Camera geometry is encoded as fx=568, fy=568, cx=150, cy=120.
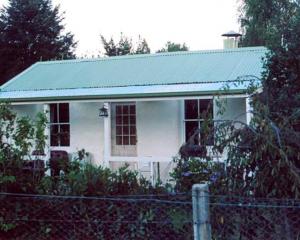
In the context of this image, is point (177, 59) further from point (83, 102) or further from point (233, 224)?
point (233, 224)

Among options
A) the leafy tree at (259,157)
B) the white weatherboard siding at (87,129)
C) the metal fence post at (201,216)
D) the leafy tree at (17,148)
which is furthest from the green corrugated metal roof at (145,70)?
the metal fence post at (201,216)

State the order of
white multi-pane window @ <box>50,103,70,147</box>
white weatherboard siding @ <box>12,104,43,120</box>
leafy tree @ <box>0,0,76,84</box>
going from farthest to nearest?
Answer: leafy tree @ <box>0,0,76,84</box> → white weatherboard siding @ <box>12,104,43,120</box> → white multi-pane window @ <box>50,103,70,147</box>

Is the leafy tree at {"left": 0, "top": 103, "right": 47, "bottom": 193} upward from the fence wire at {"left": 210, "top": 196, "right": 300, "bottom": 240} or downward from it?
upward

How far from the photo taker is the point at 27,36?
2727 centimetres

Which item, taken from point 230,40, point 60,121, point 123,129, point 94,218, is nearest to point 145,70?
point 123,129

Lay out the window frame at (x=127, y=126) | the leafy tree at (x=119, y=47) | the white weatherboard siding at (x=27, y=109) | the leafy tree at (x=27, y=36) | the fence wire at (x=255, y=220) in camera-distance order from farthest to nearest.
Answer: the leafy tree at (x=119, y=47)
the leafy tree at (x=27, y=36)
the white weatherboard siding at (x=27, y=109)
the window frame at (x=127, y=126)
the fence wire at (x=255, y=220)

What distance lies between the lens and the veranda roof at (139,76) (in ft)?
42.4

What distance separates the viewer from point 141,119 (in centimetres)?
1430

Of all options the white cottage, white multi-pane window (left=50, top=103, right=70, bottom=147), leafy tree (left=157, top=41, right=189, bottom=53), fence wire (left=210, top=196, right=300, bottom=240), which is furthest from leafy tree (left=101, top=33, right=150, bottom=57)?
fence wire (left=210, top=196, right=300, bottom=240)

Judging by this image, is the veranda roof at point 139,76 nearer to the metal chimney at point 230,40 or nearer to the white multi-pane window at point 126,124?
the white multi-pane window at point 126,124

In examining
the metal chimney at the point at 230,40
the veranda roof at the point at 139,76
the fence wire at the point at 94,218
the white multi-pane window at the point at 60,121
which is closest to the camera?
the fence wire at the point at 94,218

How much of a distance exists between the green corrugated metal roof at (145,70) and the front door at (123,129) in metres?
0.74

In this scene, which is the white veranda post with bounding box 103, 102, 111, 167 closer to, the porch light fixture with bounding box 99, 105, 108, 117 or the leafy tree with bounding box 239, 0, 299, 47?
the porch light fixture with bounding box 99, 105, 108, 117

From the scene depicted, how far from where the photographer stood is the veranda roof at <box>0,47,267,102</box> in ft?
42.4
